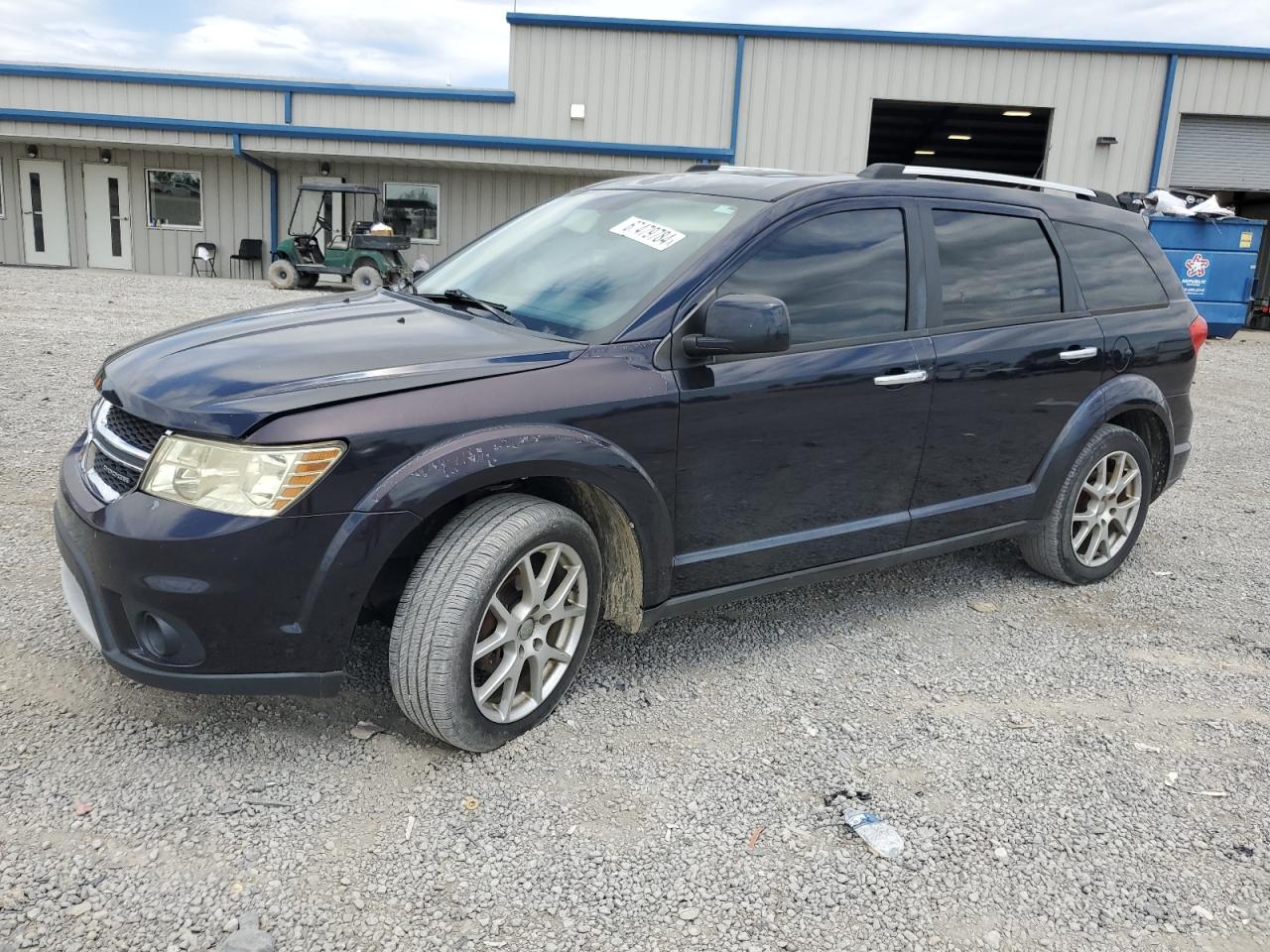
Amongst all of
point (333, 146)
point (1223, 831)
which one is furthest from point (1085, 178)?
point (1223, 831)

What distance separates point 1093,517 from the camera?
181 inches

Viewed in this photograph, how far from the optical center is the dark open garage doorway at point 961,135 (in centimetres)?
2361

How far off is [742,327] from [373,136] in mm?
20157

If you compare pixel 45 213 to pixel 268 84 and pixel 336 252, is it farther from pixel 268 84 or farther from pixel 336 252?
pixel 336 252

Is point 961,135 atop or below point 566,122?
atop

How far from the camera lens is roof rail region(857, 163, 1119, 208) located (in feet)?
12.8

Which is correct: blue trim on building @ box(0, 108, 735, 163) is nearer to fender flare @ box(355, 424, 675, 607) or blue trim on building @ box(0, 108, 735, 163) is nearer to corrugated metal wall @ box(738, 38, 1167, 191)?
corrugated metal wall @ box(738, 38, 1167, 191)

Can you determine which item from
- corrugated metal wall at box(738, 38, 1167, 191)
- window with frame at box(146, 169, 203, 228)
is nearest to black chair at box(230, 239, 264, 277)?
window with frame at box(146, 169, 203, 228)

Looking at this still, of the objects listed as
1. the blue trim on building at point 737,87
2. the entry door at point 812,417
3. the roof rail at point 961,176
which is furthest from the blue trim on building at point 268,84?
the entry door at point 812,417

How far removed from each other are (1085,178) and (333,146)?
1570 centimetres

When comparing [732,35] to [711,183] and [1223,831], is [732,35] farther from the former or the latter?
[1223,831]

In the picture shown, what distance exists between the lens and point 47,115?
69.7 ft

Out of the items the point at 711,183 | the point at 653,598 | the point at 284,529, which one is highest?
the point at 711,183

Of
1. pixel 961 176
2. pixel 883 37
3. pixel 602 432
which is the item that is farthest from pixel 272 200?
pixel 602 432
